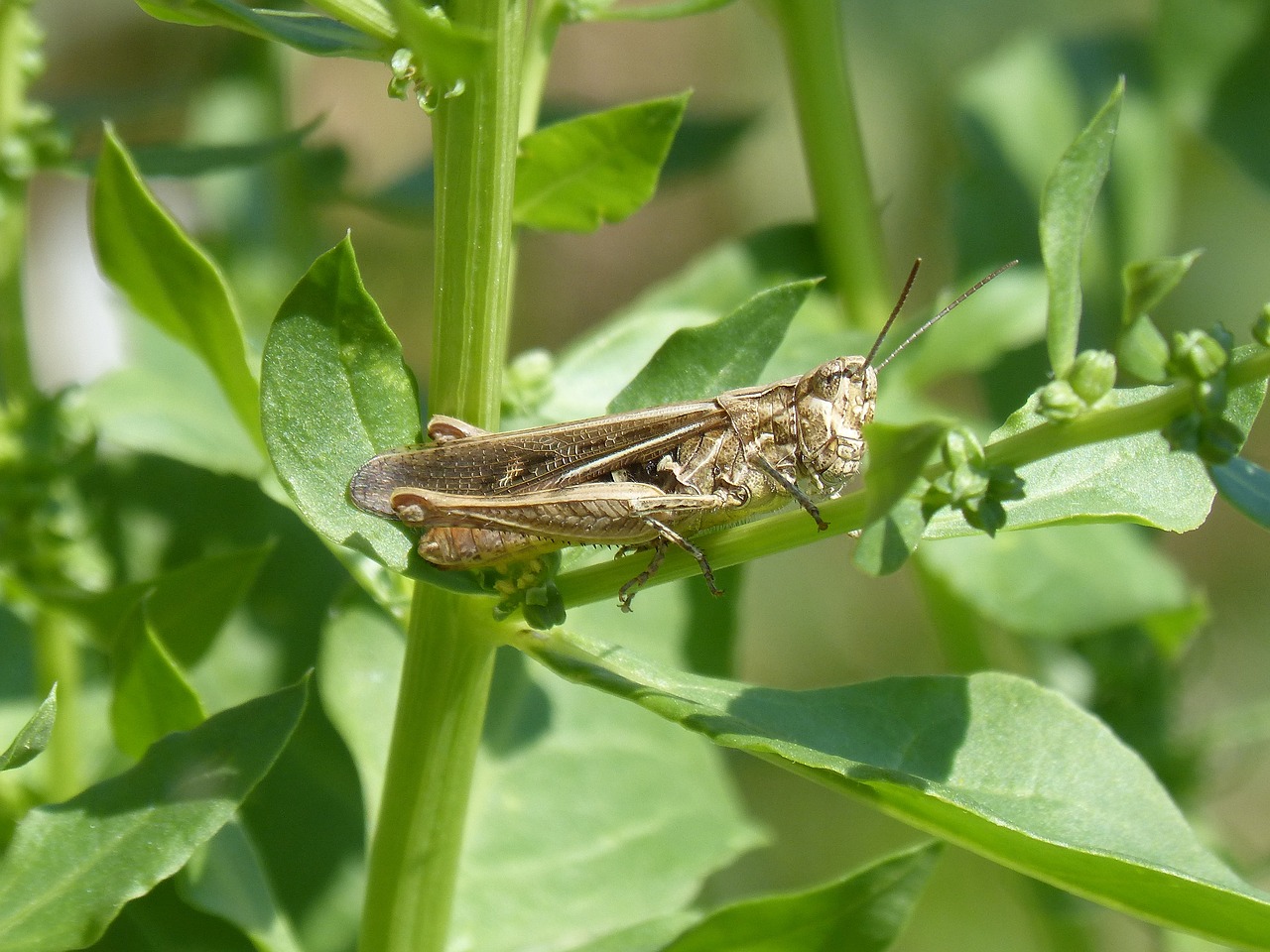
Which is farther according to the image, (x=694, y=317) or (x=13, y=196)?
(x=694, y=317)

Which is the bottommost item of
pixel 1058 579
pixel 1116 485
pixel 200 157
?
pixel 1058 579

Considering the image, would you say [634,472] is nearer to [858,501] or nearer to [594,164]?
[594,164]

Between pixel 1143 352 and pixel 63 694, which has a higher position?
pixel 1143 352

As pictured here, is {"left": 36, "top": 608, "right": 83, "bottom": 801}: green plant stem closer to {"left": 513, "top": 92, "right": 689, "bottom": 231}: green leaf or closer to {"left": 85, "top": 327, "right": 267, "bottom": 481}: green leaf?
{"left": 85, "top": 327, "right": 267, "bottom": 481}: green leaf

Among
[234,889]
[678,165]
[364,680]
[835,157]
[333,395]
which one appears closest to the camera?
[333,395]

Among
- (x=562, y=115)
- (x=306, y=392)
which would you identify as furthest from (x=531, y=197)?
(x=562, y=115)

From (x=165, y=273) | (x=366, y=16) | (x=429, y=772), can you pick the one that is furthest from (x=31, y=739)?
(x=366, y=16)

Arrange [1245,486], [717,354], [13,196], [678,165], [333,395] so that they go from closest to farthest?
[1245,486], [333,395], [717,354], [13,196], [678,165]
